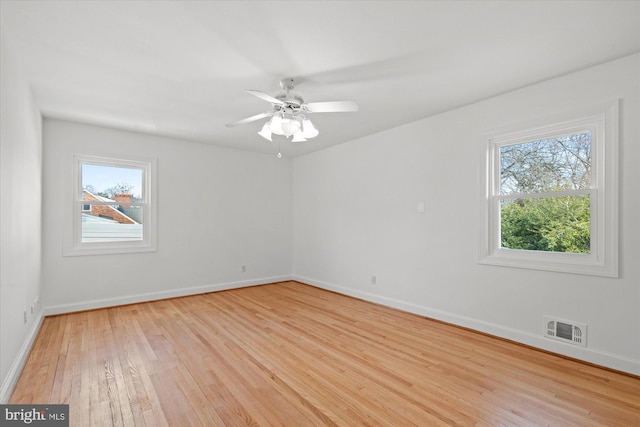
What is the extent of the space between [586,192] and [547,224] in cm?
43

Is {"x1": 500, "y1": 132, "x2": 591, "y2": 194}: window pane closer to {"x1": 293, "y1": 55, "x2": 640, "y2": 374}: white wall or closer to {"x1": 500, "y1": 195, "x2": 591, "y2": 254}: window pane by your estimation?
{"x1": 500, "y1": 195, "x2": 591, "y2": 254}: window pane

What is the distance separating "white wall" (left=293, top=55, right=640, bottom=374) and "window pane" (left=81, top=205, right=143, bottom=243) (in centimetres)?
290

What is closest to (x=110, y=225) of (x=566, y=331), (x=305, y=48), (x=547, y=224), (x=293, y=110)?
(x=293, y=110)

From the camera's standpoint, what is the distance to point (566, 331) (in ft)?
9.04

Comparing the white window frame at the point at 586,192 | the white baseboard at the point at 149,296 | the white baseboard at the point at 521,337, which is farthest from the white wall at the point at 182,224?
the white window frame at the point at 586,192

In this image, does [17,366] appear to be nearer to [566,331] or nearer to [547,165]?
[566,331]

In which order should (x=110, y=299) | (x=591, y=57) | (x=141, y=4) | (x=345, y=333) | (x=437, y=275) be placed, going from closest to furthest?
(x=141, y=4) < (x=591, y=57) < (x=345, y=333) < (x=437, y=275) < (x=110, y=299)

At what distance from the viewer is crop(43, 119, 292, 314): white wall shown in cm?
399

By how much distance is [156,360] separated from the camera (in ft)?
8.75

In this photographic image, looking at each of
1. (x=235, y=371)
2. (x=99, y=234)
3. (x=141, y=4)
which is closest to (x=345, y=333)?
(x=235, y=371)

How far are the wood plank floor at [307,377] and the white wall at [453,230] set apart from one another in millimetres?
316

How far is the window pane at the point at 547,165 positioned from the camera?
9.14 ft

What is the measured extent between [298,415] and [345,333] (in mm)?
1464

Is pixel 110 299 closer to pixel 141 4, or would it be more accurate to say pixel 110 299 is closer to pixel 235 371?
pixel 235 371
